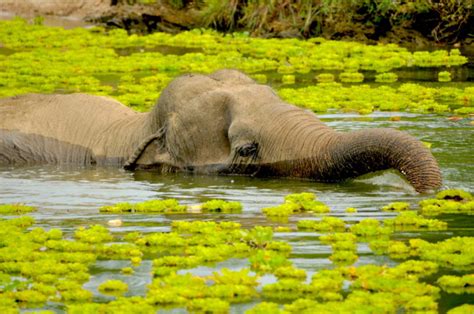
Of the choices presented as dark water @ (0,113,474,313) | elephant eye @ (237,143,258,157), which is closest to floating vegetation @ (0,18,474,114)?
dark water @ (0,113,474,313)

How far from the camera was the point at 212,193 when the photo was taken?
1316 centimetres

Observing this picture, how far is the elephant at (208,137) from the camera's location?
1276cm

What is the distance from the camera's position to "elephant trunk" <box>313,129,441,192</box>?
1230cm

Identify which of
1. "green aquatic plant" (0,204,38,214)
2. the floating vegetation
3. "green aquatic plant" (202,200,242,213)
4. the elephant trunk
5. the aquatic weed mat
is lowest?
the floating vegetation

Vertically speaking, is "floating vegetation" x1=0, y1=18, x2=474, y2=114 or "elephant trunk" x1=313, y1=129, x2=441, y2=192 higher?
"elephant trunk" x1=313, y1=129, x2=441, y2=192

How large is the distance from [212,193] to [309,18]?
15811 mm

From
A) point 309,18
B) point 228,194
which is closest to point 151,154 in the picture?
point 228,194

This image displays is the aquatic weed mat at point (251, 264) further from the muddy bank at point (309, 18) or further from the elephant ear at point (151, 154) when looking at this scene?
the muddy bank at point (309, 18)

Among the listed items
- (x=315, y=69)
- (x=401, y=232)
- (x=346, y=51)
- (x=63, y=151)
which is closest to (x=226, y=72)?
(x=63, y=151)

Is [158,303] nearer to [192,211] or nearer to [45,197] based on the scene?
[192,211]

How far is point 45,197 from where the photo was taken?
13312 mm

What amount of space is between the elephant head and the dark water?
183 mm

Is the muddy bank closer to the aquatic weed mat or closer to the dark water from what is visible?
the dark water

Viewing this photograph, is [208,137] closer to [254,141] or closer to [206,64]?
[254,141]
